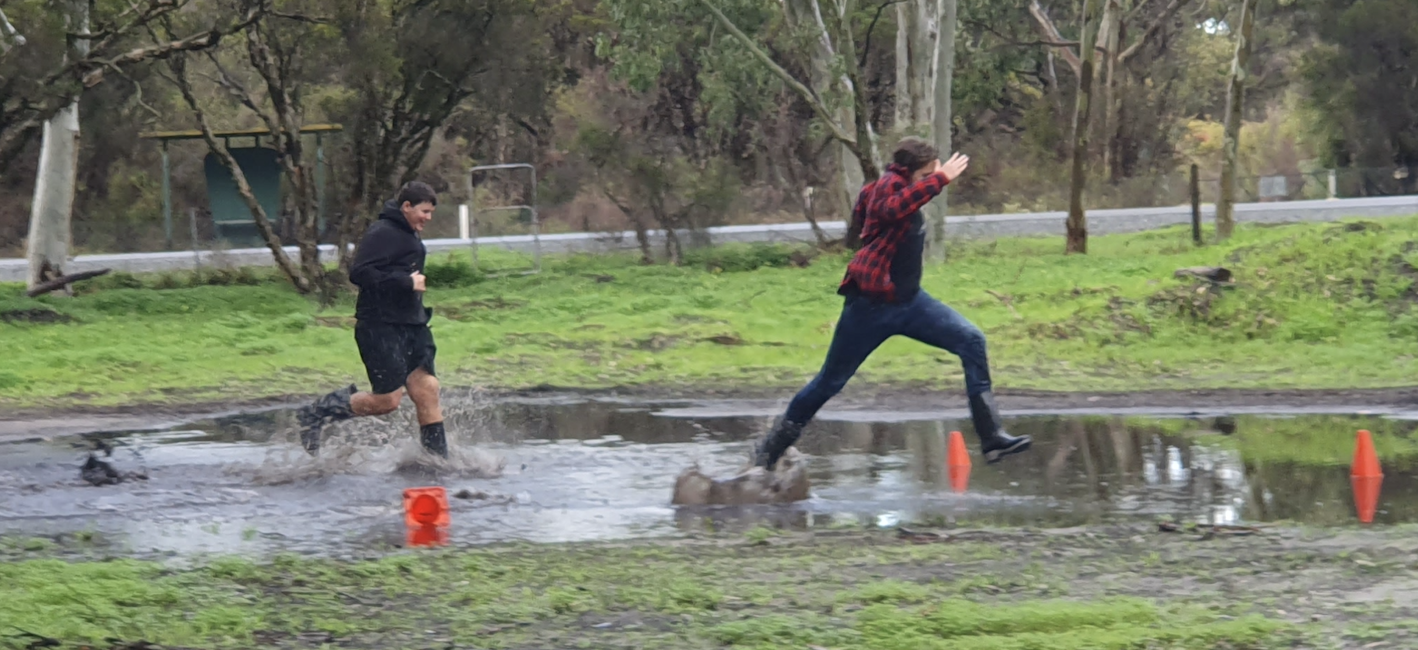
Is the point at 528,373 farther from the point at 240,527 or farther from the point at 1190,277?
the point at 240,527

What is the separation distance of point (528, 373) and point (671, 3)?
536 inches

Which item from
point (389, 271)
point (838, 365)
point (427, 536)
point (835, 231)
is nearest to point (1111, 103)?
point (835, 231)

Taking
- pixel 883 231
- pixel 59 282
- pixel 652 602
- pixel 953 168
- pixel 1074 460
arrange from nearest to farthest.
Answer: pixel 652 602
pixel 953 168
pixel 883 231
pixel 1074 460
pixel 59 282

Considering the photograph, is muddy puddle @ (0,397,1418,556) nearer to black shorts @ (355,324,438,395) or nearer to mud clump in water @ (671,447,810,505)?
mud clump in water @ (671,447,810,505)

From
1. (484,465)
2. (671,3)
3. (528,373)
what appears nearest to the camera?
(484,465)

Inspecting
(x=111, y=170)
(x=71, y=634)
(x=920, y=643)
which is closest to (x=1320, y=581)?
(x=920, y=643)

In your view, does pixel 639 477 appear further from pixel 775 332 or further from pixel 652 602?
pixel 775 332

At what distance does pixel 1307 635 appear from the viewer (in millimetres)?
5195

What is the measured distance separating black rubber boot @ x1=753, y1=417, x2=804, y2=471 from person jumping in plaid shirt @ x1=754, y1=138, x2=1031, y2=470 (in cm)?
12

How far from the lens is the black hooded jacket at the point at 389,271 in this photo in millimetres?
9812

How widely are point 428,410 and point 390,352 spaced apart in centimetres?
51

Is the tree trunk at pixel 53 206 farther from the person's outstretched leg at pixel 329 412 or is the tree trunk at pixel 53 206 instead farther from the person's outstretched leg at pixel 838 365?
the person's outstretched leg at pixel 838 365

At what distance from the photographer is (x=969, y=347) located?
8.89 meters

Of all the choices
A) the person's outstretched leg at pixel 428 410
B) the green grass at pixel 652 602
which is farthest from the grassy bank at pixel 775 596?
the person's outstretched leg at pixel 428 410
